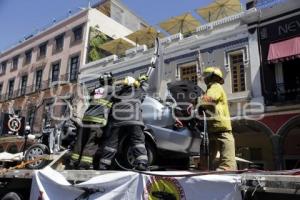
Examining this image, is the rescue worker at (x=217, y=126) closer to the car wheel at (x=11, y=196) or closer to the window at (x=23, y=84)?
the car wheel at (x=11, y=196)

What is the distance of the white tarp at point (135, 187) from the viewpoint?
3.13 m

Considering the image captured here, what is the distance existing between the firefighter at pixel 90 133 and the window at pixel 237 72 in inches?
483

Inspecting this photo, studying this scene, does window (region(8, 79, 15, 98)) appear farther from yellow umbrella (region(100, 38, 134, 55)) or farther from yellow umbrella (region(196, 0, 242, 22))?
yellow umbrella (region(196, 0, 242, 22))

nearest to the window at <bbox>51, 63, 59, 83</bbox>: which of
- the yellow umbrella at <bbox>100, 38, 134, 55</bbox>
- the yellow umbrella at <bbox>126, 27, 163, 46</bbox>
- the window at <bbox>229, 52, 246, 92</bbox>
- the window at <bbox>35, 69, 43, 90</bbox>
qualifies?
the window at <bbox>35, 69, 43, 90</bbox>

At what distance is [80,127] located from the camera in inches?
216

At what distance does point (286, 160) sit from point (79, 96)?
13700mm

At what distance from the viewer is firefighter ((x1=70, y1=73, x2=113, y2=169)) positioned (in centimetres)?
518

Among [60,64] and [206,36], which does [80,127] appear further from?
[60,64]

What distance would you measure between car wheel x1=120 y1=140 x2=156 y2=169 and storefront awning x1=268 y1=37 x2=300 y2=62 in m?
11.2

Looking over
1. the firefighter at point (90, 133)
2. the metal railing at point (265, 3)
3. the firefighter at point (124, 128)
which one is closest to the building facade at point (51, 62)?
the metal railing at point (265, 3)

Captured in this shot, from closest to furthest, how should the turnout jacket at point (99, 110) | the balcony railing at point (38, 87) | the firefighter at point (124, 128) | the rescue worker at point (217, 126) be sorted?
the rescue worker at point (217, 126) < the firefighter at point (124, 128) < the turnout jacket at point (99, 110) < the balcony railing at point (38, 87)

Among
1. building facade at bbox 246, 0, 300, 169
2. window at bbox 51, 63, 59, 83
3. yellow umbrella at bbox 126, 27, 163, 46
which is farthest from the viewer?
window at bbox 51, 63, 59, 83

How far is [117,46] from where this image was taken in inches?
1008

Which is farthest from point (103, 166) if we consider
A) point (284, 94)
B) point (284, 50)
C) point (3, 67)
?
point (3, 67)
